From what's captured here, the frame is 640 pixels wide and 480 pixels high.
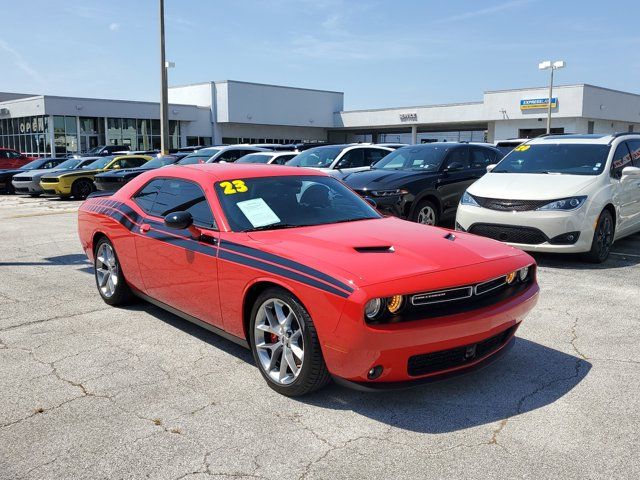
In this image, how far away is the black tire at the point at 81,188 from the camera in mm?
19594

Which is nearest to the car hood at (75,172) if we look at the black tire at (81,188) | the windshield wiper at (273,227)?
the black tire at (81,188)

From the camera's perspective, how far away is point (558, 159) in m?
8.66

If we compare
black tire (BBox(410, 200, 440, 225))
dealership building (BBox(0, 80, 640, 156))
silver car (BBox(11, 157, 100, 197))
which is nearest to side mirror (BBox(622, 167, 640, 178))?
black tire (BBox(410, 200, 440, 225))

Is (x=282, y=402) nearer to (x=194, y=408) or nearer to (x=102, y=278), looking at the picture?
(x=194, y=408)

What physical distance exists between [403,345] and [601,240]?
558cm

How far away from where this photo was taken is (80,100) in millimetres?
40906

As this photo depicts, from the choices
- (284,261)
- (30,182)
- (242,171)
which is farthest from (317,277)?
(30,182)

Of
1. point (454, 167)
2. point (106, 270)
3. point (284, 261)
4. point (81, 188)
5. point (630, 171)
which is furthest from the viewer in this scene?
point (81, 188)

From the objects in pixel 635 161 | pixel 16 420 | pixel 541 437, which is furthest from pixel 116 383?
pixel 635 161

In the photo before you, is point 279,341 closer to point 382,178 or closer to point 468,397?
point 468,397

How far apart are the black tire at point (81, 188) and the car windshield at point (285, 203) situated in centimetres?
1659

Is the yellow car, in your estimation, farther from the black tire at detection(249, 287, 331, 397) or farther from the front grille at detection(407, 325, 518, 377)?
the front grille at detection(407, 325, 518, 377)

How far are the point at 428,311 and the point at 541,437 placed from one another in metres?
0.91

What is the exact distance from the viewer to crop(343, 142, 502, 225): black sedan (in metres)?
9.48
